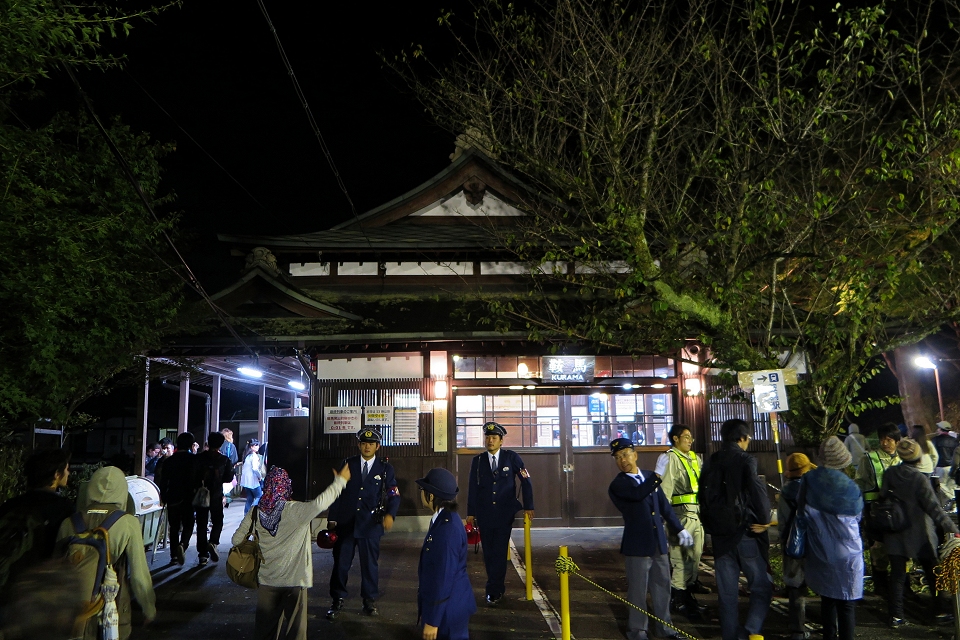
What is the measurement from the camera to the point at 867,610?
7852 mm

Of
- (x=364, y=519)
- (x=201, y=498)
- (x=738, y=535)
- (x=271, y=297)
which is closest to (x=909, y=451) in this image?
(x=738, y=535)

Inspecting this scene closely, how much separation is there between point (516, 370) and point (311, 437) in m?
4.33

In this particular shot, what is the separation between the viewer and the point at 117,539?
17.2 feet

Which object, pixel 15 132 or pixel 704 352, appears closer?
pixel 15 132

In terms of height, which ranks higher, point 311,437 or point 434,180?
point 434,180

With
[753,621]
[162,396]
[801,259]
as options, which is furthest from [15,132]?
[162,396]

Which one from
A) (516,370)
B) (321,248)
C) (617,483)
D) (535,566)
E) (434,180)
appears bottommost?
(535,566)

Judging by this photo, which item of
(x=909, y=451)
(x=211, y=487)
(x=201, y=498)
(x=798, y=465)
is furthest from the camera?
(x=211, y=487)

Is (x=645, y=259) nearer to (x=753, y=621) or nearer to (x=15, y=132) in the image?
(x=753, y=621)

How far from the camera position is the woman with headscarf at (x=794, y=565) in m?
6.70

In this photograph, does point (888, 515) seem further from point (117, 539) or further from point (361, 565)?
point (117, 539)

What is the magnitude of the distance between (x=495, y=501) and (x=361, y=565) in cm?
177

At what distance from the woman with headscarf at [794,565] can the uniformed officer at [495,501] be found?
2.92 meters

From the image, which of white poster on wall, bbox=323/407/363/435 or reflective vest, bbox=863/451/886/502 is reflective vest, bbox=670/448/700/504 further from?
white poster on wall, bbox=323/407/363/435
